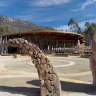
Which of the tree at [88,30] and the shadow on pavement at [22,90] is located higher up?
the tree at [88,30]

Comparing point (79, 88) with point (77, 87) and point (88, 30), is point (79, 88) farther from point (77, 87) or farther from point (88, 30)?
point (88, 30)

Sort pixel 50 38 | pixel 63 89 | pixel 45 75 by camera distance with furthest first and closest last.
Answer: pixel 50 38 → pixel 63 89 → pixel 45 75

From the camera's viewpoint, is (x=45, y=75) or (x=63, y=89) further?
(x=63, y=89)

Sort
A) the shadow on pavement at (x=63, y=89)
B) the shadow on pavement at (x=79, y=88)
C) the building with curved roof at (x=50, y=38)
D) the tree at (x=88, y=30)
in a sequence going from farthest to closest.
Result: the tree at (x=88, y=30), the building with curved roof at (x=50, y=38), the shadow on pavement at (x=79, y=88), the shadow on pavement at (x=63, y=89)

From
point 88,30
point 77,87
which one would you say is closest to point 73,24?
point 88,30

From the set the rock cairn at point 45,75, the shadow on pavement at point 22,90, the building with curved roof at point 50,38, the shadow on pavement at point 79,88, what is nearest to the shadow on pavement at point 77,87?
the shadow on pavement at point 79,88

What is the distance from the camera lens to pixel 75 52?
4438 cm

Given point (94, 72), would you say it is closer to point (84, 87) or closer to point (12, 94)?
point (84, 87)

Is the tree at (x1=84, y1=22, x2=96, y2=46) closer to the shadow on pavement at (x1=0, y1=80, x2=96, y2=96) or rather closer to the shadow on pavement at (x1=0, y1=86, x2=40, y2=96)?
the shadow on pavement at (x1=0, y1=80, x2=96, y2=96)

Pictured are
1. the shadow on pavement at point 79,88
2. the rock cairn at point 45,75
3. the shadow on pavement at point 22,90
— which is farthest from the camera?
the shadow on pavement at point 79,88

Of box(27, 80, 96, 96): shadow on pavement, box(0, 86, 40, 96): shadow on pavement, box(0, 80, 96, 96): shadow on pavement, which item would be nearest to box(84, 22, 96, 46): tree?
box(27, 80, 96, 96): shadow on pavement

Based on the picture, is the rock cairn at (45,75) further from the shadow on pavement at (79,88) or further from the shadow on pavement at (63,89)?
the shadow on pavement at (79,88)

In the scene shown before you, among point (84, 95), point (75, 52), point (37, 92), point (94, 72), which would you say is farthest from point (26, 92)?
point (75, 52)

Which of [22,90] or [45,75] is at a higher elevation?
[45,75]
